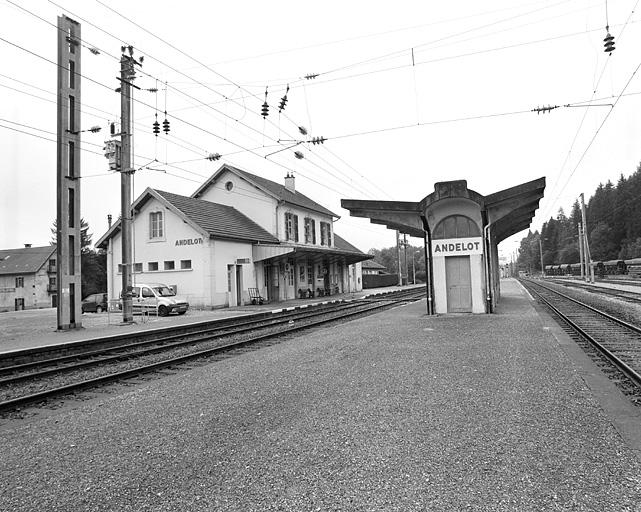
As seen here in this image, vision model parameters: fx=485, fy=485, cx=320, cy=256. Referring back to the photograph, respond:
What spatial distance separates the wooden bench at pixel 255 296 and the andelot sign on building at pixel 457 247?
47.4 feet

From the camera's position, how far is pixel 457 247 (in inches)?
709

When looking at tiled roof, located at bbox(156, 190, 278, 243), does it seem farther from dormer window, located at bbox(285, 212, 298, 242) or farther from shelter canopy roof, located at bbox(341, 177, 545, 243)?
shelter canopy roof, located at bbox(341, 177, 545, 243)

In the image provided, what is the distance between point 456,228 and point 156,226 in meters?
19.3

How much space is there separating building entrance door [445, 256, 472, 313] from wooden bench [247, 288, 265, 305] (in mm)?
14544

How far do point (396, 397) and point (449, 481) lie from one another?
2.58 m

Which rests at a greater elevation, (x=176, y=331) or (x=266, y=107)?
(x=266, y=107)

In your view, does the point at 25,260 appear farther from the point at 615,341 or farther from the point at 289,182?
the point at 615,341

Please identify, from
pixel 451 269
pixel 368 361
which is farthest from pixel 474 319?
pixel 368 361

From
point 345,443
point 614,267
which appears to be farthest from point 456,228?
point 614,267

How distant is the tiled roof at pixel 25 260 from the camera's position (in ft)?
205

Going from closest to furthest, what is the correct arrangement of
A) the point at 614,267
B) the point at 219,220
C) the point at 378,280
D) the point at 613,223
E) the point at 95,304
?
the point at 219,220, the point at 95,304, the point at 378,280, the point at 614,267, the point at 613,223

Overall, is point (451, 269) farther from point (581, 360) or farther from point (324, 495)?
point (324, 495)

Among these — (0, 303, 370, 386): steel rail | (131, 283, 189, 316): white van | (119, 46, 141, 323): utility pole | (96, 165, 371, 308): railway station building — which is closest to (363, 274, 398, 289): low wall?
(96, 165, 371, 308): railway station building

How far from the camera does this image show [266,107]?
48.1 feet
